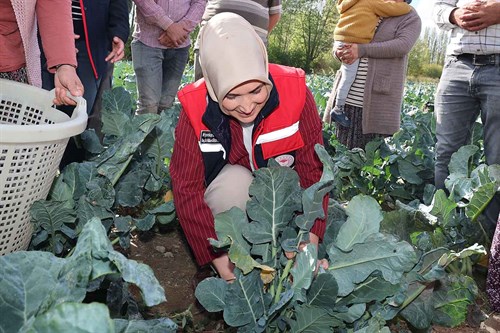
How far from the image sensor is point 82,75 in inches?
91.9

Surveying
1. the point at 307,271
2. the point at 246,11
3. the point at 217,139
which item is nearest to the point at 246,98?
the point at 217,139

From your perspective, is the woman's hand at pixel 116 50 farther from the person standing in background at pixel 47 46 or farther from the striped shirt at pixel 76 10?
the person standing in background at pixel 47 46

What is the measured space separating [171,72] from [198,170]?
1.87m

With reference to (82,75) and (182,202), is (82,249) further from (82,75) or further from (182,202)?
(82,75)

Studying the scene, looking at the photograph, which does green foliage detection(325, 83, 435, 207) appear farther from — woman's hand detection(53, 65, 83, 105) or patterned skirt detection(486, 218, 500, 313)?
woman's hand detection(53, 65, 83, 105)

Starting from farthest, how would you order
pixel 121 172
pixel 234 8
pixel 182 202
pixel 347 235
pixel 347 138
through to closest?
pixel 347 138
pixel 234 8
pixel 121 172
pixel 182 202
pixel 347 235

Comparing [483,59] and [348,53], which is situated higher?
[483,59]

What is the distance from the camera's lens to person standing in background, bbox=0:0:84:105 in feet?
5.37

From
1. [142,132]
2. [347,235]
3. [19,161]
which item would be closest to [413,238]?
[347,235]

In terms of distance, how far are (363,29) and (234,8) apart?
0.76 m

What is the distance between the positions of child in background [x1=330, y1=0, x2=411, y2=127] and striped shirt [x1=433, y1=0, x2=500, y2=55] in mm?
476

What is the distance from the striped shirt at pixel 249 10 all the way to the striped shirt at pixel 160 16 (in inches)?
15.0

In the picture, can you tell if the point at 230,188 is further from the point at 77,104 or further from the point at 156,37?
the point at 156,37

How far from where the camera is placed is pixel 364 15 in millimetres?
3057
